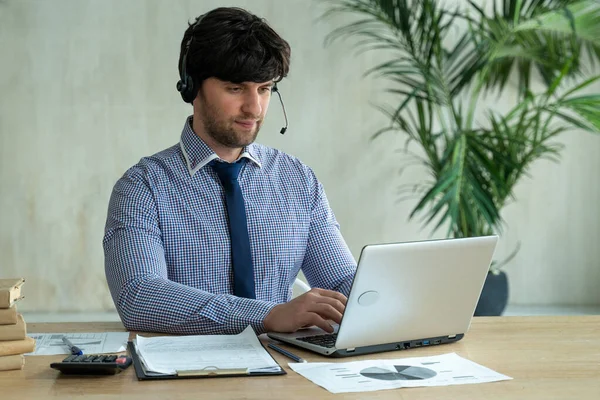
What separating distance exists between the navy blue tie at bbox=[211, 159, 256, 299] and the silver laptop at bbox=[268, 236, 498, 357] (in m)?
0.47

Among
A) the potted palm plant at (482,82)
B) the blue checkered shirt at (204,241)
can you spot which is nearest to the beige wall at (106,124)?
the potted palm plant at (482,82)

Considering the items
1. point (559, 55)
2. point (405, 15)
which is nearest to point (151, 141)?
point (405, 15)

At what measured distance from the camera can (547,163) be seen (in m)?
5.18

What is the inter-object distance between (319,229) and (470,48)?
9.75 ft

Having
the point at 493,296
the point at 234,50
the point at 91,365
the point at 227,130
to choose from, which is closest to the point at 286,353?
the point at 91,365

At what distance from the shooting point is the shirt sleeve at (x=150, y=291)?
1900mm

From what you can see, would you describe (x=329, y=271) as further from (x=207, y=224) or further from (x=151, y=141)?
(x=151, y=141)

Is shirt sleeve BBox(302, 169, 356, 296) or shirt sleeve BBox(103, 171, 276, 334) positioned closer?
shirt sleeve BBox(103, 171, 276, 334)

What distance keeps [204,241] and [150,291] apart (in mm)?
299

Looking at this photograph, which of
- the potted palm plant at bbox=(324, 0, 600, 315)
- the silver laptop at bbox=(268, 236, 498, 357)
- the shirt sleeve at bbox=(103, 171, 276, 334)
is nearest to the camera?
the silver laptop at bbox=(268, 236, 498, 357)

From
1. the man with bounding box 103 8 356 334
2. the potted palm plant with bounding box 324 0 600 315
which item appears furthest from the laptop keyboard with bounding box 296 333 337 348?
the potted palm plant with bounding box 324 0 600 315

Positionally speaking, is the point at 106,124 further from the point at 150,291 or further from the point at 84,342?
the point at 84,342

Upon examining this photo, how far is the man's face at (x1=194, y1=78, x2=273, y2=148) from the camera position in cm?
223

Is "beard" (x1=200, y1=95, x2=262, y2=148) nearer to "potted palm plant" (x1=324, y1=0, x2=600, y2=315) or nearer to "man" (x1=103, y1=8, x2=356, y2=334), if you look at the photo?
"man" (x1=103, y1=8, x2=356, y2=334)
